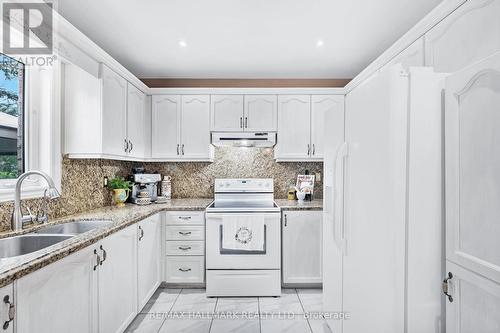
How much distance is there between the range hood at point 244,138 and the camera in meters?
3.25

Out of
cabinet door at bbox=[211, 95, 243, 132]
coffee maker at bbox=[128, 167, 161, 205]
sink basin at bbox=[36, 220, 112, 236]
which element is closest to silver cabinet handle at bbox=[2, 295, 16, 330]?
sink basin at bbox=[36, 220, 112, 236]

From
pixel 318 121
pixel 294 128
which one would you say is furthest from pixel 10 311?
pixel 318 121

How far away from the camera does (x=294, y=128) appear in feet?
10.9

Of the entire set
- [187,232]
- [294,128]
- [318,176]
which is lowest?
[187,232]

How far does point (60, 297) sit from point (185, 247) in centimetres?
160

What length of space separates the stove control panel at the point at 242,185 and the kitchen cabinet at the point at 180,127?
0.37 m

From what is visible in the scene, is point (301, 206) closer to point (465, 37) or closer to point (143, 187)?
point (143, 187)

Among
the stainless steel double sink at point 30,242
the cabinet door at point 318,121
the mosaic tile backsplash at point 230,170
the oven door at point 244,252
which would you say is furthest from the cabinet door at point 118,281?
the cabinet door at point 318,121

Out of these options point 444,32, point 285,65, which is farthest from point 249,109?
point 444,32

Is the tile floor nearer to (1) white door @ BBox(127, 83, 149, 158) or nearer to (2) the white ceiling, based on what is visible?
(1) white door @ BBox(127, 83, 149, 158)

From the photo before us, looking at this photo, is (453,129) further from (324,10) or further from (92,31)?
(92,31)

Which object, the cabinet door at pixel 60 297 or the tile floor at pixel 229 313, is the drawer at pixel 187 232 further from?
the cabinet door at pixel 60 297

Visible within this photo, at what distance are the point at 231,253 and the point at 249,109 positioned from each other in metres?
1.65

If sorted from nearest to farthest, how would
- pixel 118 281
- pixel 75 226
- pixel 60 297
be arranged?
pixel 60 297 → pixel 118 281 → pixel 75 226
